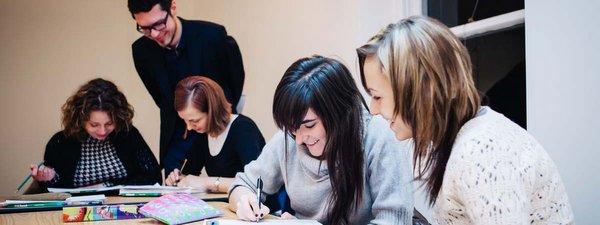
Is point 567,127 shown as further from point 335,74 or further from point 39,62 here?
point 39,62

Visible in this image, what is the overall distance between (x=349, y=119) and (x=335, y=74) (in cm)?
12

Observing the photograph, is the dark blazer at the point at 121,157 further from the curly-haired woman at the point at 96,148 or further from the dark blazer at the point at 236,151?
the dark blazer at the point at 236,151

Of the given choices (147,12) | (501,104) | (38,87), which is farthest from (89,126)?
(501,104)

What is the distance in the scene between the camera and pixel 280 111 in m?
1.44

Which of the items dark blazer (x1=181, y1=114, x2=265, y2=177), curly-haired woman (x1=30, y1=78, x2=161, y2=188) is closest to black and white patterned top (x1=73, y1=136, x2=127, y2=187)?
curly-haired woman (x1=30, y1=78, x2=161, y2=188)

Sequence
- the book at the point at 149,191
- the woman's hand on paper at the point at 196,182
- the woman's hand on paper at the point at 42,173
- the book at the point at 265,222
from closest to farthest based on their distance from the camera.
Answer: the book at the point at 265,222 → the book at the point at 149,191 → the woman's hand on paper at the point at 196,182 → the woman's hand on paper at the point at 42,173

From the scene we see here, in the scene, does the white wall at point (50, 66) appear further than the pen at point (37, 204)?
Yes

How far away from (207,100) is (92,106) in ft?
2.08

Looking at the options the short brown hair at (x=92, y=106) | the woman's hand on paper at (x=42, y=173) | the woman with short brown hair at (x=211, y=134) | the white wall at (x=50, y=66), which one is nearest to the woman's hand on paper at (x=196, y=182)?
the woman with short brown hair at (x=211, y=134)

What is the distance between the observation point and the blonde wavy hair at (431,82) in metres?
0.89

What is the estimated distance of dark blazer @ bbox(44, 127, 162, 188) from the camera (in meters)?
2.69

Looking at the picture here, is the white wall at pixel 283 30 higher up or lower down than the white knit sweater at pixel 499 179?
higher up

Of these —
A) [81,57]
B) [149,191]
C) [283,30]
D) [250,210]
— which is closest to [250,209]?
[250,210]

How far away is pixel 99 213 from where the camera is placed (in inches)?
59.0
